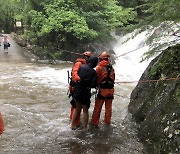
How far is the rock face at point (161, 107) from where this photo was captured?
17.3 feet

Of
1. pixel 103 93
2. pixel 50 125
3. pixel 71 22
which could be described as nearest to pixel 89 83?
pixel 103 93

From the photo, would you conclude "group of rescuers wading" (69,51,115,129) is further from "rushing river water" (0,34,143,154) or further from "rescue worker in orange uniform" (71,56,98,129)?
"rushing river water" (0,34,143,154)

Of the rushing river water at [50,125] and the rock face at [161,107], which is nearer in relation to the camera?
the rock face at [161,107]

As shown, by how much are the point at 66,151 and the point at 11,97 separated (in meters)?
4.88

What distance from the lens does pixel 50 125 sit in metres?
7.36

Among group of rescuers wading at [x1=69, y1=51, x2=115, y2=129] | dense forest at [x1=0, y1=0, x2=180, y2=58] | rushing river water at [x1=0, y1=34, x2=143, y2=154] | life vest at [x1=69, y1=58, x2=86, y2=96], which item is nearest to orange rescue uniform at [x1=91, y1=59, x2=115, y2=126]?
group of rescuers wading at [x1=69, y1=51, x2=115, y2=129]

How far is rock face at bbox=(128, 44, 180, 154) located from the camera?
17.3ft

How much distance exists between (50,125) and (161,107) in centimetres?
287

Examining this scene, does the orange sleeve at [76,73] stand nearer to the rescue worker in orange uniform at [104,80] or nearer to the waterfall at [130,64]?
the rescue worker in orange uniform at [104,80]

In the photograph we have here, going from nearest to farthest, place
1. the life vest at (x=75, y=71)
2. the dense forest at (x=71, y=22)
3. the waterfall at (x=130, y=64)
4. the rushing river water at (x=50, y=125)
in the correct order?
the rushing river water at (x=50, y=125) → the life vest at (x=75, y=71) → the waterfall at (x=130, y=64) → the dense forest at (x=71, y=22)

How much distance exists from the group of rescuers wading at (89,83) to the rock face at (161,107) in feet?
2.99

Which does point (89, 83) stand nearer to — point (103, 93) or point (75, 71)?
point (75, 71)

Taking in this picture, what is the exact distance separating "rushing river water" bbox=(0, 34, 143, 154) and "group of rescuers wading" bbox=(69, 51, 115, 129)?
38 cm

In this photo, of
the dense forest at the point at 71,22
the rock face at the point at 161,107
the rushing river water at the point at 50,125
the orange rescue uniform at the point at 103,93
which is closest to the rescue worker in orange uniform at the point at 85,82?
the orange rescue uniform at the point at 103,93
